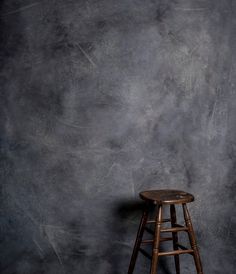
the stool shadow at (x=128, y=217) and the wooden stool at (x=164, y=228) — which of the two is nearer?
the wooden stool at (x=164, y=228)

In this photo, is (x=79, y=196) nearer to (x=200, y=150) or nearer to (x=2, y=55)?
(x=200, y=150)

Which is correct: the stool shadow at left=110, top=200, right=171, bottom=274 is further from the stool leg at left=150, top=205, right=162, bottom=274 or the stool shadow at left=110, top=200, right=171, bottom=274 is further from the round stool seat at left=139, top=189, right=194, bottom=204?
the stool leg at left=150, top=205, right=162, bottom=274

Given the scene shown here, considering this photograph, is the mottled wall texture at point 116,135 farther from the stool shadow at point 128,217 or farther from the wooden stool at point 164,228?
the wooden stool at point 164,228

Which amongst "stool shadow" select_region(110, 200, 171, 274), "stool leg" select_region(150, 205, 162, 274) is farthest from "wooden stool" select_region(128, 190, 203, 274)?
"stool shadow" select_region(110, 200, 171, 274)

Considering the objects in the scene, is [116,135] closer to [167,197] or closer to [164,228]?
[167,197]

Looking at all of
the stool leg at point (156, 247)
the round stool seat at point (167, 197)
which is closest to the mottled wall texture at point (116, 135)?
the round stool seat at point (167, 197)

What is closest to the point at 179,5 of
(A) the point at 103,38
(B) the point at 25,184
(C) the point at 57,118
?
(A) the point at 103,38

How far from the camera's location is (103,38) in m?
2.45

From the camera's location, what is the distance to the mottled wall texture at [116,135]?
2.39m

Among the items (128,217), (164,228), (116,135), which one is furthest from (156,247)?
(116,135)

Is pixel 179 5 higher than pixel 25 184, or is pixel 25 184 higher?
pixel 179 5

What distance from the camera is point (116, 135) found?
2.42 metres

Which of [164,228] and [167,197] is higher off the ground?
[167,197]

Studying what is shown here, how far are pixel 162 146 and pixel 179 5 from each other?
45.3 inches
